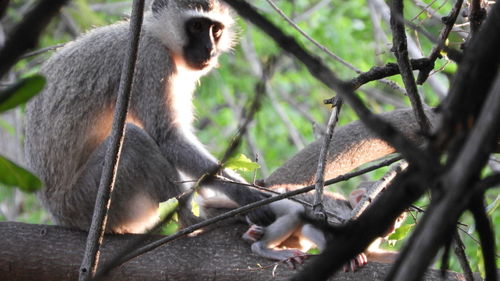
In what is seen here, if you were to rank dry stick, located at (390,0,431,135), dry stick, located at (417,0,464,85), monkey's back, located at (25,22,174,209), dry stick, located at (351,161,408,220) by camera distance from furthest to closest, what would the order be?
monkey's back, located at (25,22,174,209)
dry stick, located at (351,161,408,220)
dry stick, located at (417,0,464,85)
dry stick, located at (390,0,431,135)

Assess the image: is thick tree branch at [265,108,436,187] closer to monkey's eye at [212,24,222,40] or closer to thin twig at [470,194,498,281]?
monkey's eye at [212,24,222,40]

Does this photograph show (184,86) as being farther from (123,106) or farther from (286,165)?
(123,106)

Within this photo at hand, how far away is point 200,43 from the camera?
5.18m

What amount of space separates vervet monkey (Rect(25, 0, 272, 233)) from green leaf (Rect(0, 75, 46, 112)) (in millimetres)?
3077

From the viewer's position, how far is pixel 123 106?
215cm

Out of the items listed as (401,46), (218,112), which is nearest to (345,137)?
(401,46)

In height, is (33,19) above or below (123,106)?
below

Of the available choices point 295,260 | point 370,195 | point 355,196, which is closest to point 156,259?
point 295,260

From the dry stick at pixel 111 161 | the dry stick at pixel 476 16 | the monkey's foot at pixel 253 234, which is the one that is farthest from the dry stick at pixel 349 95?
the monkey's foot at pixel 253 234

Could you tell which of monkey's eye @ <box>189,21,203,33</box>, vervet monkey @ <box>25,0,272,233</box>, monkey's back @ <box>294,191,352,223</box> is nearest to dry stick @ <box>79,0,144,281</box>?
vervet monkey @ <box>25,0,272,233</box>

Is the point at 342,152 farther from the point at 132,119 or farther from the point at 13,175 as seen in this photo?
the point at 13,175

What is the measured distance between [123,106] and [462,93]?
142 cm

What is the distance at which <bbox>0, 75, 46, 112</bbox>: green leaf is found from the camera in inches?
40.9

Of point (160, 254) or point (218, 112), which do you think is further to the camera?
point (218, 112)
